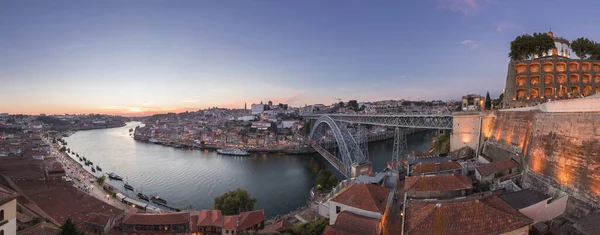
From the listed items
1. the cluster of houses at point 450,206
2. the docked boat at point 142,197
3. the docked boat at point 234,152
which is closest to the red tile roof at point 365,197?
the cluster of houses at point 450,206

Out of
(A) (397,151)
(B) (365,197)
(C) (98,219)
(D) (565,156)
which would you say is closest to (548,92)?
(A) (397,151)

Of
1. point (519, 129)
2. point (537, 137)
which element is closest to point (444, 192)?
point (537, 137)

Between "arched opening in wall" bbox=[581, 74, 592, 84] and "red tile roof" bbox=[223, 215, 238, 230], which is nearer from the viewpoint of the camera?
"red tile roof" bbox=[223, 215, 238, 230]

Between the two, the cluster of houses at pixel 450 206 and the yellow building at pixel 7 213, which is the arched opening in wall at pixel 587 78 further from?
the yellow building at pixel 7 213

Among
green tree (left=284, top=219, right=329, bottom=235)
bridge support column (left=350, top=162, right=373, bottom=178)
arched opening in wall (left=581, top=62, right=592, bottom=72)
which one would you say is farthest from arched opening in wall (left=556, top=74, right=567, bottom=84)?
green tree (left=284, top=219, right=329, bottom=235)

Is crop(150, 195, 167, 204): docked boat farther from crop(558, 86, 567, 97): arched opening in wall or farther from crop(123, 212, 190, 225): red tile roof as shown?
crop(558, 86, 567, 97): arched opening in wall

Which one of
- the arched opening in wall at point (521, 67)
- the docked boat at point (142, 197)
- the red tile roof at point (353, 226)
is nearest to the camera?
the red tile roof at point (353, 226)
